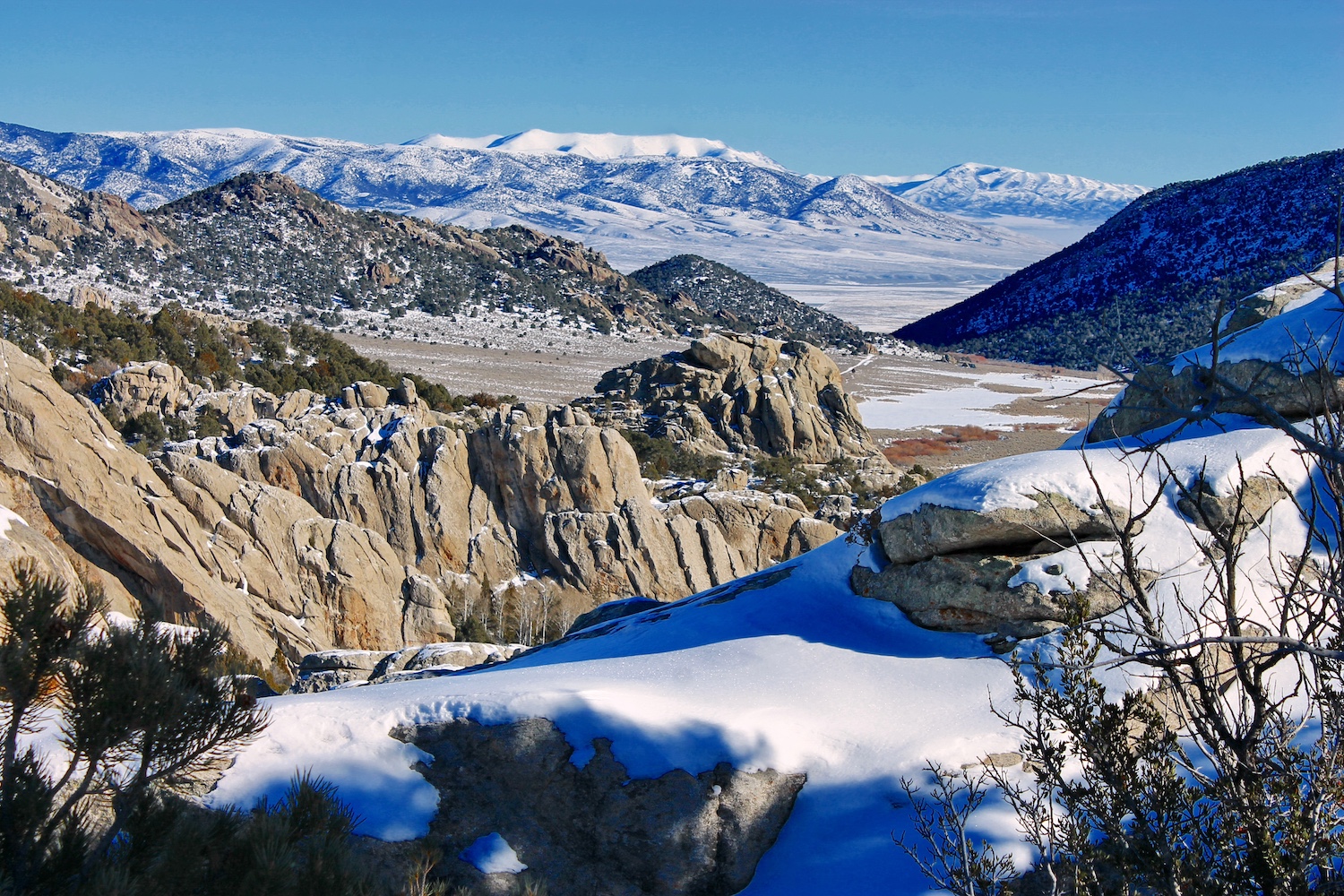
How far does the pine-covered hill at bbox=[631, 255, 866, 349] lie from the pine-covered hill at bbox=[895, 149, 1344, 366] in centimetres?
1351

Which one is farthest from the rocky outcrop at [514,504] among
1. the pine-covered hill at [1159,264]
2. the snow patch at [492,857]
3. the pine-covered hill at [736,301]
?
the pine-covered hill at [736,301]

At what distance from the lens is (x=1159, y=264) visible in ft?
292

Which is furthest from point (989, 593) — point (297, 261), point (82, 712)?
point (297, 261)

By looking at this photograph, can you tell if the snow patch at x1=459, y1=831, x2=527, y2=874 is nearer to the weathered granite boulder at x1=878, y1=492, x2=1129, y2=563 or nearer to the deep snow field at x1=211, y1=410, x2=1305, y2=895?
the deep snow field at x1=211, y1=410, x2=1305, y2=895

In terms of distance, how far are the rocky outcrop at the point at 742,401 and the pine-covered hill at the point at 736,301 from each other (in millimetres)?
45682

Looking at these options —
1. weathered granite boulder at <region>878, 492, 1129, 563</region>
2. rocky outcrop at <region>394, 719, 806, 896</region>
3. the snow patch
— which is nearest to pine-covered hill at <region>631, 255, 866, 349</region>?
weathered granite boulder at <region>878, 492, 1129, 563</region>

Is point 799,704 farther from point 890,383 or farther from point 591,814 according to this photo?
point 890,383

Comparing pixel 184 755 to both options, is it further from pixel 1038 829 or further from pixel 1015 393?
pixel 1015 393

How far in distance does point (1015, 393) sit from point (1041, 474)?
58852 mm

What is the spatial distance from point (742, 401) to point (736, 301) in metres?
69.8

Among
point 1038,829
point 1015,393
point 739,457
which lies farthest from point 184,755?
point 1015,393

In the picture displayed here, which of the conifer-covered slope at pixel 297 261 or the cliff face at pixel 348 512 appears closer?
the cliff face at pixel 348 512

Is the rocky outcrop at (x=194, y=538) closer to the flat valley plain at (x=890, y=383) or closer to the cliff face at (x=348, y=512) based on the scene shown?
the cliff face at (x=348, y=512)

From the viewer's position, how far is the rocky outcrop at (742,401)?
33.9m
